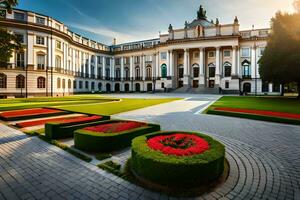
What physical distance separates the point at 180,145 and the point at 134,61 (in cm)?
6784

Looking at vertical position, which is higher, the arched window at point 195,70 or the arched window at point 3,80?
the arched window at point 195,70

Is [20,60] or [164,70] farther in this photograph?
[164,70]

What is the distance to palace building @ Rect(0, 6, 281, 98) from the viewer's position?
39.8 metres

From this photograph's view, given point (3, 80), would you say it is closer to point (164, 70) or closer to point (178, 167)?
point (164, 70)

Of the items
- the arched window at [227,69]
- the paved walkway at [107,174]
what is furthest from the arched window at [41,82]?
the arched window at [227,69]

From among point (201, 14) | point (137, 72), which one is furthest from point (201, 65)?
point (201, 14)

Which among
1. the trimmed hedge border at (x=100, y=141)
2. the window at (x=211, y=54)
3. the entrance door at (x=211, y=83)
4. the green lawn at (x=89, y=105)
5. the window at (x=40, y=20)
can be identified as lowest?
the trimmed hedge border at (x=100, y=141)

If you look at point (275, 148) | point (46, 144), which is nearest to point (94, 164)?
point (46, 144)

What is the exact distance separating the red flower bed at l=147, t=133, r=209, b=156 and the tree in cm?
2422

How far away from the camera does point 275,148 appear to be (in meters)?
6.96

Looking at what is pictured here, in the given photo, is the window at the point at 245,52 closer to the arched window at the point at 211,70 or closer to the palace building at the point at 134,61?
the palace building at the point at 134,61

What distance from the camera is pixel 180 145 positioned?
5.74m

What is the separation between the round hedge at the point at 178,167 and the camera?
164 inches

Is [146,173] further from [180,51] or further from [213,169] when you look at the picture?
[180,51]
